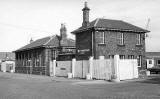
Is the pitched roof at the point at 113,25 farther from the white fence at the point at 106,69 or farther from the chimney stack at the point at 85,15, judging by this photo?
the white fence at the point at 106,69

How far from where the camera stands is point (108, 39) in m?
37.4

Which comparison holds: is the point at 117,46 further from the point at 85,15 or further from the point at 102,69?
the point at 102,69

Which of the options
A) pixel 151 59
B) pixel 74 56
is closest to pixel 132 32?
pixel 74 56

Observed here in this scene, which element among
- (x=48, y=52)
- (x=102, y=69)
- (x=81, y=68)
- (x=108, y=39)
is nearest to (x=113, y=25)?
(x=108, y=39)

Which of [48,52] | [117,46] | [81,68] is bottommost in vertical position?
[81,68]

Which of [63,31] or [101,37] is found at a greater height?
[63,31]

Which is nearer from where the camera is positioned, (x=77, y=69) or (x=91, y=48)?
(x=77, y=69)

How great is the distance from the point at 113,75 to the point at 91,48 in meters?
10.9

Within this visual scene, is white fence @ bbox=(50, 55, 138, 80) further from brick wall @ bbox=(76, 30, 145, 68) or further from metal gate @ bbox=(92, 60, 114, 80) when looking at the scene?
brick wall @ bbox=(76, 30, 145, 68)

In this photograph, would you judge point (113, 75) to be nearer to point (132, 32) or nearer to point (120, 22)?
point (132, 32)

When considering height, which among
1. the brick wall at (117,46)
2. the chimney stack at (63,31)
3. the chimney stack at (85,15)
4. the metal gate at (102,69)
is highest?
the chimney stack at (85,15)

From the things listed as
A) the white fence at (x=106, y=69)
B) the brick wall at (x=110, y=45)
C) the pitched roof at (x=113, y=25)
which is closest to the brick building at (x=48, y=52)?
the brick wall at (x=110, y=45)

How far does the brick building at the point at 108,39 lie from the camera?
36812mm

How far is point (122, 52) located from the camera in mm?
38438
